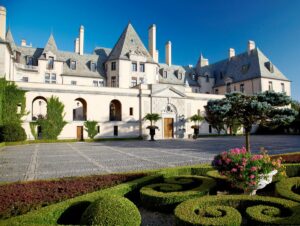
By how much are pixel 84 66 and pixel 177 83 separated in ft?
65.5

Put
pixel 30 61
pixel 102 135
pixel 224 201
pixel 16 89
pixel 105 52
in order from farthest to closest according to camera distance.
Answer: pixel 105 52 → pixel 30 61 → pixel 102 135 → pixel 16 89 → pixel 224 201

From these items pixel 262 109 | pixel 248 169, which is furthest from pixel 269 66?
pixel 248 169

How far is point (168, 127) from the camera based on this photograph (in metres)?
38.0

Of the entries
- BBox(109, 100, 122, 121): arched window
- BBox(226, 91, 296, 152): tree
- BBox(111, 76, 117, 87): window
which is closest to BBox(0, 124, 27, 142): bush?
BBox(109, 100, 122, 121): arched window

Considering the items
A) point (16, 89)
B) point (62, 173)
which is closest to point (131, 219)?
point (62, 173)

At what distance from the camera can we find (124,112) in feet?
118

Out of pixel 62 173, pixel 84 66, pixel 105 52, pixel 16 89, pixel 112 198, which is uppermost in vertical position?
pixel 105 52

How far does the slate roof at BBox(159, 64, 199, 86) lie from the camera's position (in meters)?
49.8

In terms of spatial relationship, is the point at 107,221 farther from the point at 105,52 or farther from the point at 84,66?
the point at 105,52

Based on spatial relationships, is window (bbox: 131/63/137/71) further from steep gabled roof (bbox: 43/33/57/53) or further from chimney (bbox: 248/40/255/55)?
chimney (bbox: 248/40/255/55)

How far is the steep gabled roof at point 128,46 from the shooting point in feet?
135

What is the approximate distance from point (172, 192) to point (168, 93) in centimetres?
3245

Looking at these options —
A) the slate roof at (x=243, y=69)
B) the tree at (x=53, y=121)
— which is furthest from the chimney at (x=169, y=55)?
the tree at (x=53, y=121)

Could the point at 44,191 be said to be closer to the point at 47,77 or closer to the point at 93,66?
the point at 47,77
